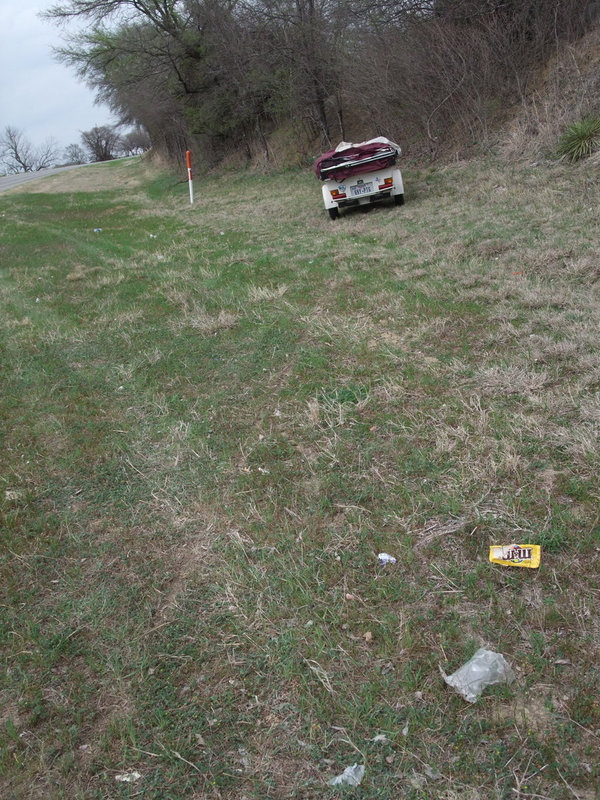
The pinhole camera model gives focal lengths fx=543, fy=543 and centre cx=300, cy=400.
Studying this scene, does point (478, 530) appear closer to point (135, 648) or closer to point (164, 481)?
point (135, 648)

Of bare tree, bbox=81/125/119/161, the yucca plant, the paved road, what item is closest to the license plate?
the yucca plant

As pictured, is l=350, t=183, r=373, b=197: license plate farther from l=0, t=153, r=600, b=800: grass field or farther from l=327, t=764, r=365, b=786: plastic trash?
l=327, t=764, r=365, b=786: plastic trash

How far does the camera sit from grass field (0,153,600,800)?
183cm

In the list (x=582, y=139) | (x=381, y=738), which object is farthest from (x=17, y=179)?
(x=381, y=738)

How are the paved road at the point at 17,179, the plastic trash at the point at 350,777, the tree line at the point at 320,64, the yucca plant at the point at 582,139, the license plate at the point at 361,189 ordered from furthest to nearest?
the paved road at the point at 17,179 < the tree line at the point at 320,64 < the license plate at the point at 361,189 < the yucca plant at the point at 582,139 < the plastic trash at the point at 350,777

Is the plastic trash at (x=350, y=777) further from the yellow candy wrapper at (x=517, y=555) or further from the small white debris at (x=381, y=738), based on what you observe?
the yellow candy wrapper at (x=517, y=555)

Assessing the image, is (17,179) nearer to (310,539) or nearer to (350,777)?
(310,539)

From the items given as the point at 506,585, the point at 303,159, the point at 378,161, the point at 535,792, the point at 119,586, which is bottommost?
the point at 535,792

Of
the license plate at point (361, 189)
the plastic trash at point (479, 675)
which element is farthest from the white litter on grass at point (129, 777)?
the license plate at point (361, 189)

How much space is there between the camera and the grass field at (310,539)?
72.2 inches

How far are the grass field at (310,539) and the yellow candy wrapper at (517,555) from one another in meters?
0.05

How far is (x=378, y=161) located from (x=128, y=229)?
742 centimetres

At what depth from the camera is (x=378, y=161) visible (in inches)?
371

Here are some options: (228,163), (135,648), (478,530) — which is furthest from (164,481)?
(228,163)
